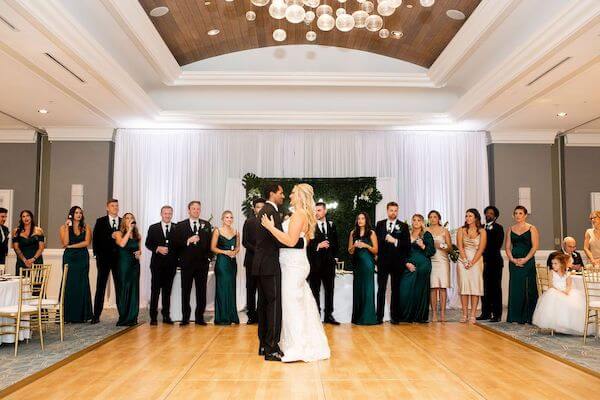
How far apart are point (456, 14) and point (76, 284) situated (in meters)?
6.59

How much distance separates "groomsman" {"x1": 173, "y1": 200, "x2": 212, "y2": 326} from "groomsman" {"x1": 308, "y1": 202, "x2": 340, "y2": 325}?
1553 millimetres

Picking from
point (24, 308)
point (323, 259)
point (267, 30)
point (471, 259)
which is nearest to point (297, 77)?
point (267, 30)

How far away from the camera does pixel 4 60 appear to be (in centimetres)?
685

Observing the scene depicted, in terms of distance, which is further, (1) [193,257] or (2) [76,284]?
(2) [76,284]

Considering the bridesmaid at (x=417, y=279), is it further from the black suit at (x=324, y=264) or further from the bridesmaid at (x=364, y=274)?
the black suit at (x=324, y=264)

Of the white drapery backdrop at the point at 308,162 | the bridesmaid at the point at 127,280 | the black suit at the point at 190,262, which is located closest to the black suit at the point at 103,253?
the bridesmaid at the point at 127,280

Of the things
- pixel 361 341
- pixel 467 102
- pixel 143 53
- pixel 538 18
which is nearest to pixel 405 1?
pixel 538 18

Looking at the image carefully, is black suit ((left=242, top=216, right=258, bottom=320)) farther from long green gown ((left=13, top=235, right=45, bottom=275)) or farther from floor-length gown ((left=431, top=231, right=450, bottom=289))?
long green gown ((left=13, top=235, right=45, bottom=275))

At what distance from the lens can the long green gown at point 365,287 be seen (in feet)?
27.4

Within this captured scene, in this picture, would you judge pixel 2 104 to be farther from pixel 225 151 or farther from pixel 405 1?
pixel 405 1

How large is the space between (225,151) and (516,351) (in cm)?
663

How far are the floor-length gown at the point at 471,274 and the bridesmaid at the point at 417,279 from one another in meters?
0.50

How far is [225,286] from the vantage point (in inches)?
327

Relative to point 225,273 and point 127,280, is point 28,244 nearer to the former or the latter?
point 127,280
